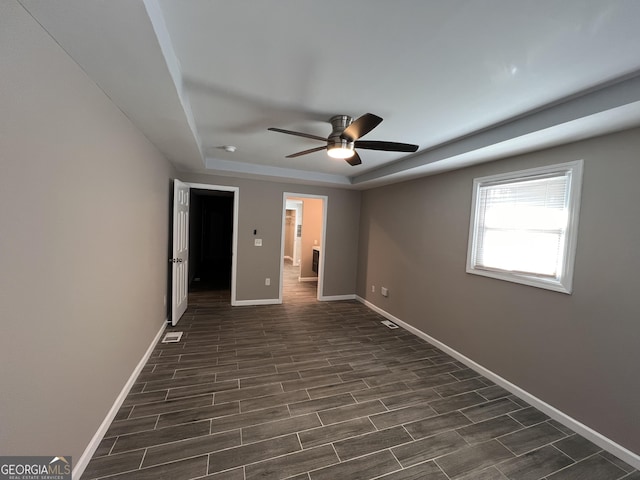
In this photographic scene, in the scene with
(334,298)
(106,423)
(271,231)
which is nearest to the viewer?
(106,423)

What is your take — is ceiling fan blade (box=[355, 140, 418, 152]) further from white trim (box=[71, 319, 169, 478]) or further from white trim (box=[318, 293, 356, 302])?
white trim (box=[318, 293, 356, 302])

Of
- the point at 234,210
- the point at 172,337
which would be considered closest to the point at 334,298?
the point at 234,210

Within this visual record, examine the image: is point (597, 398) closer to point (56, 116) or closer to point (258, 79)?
point (258, 79)

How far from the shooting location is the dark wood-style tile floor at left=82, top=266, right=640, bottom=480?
157 centimetres

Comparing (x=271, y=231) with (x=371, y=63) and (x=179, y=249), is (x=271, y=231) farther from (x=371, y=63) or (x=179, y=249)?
(x=371, y=63)

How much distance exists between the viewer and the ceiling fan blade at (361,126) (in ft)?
5.62

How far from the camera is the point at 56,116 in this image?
1172 mm

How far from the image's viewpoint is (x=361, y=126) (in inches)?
73.4

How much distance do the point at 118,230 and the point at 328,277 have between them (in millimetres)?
3770

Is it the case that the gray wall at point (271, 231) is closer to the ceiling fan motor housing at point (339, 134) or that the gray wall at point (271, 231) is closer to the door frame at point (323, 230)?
the door frame at point (323, 230)

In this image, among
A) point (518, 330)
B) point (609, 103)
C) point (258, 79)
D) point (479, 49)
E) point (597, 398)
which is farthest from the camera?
point (518, 330)

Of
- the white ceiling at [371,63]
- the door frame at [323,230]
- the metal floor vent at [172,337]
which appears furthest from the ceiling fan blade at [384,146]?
the metal floor vent at [172,337]

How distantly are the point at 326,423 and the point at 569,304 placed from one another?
216 cm

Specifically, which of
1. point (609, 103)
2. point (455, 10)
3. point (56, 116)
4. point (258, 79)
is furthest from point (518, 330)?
point (56, 116)
